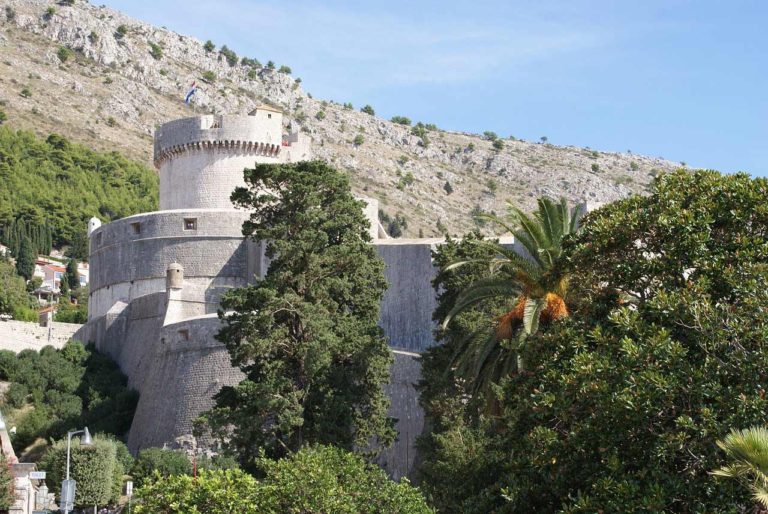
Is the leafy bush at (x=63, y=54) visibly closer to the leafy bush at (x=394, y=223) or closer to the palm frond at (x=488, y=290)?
the leafy bush at (x=394, y=223)

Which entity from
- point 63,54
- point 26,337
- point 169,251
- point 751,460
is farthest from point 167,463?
point 63,54

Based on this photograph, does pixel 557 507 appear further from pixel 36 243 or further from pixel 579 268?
pixel 36 243

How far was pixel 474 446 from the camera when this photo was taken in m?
25.5

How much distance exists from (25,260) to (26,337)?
42.6m

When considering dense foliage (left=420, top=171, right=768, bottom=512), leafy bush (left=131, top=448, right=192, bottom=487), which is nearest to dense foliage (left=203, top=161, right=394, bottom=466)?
leafy bush (left=131, top=448, right=192, bottom=487)

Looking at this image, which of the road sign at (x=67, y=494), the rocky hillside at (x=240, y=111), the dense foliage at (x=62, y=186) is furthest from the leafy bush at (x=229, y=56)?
the road sign at (x=67, y=494)

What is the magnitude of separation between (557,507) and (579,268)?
3950 mm

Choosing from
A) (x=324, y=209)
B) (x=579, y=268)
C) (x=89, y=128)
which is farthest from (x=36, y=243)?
(x=579, y=268)

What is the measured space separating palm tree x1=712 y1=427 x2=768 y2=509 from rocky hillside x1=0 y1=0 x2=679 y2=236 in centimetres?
8009

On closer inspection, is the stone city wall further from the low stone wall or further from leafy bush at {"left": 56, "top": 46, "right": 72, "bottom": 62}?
leafy bush at {"left": 56, "top": 46, "right": 72, "bottom": 62}

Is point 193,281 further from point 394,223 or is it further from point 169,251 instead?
point 394,223

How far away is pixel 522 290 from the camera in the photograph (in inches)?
906

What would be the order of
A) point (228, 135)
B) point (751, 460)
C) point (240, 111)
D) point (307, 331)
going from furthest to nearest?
point (240, 111)
point (228, 135)
point (307, 331)
point (751, 460)

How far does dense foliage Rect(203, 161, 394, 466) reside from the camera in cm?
2720
